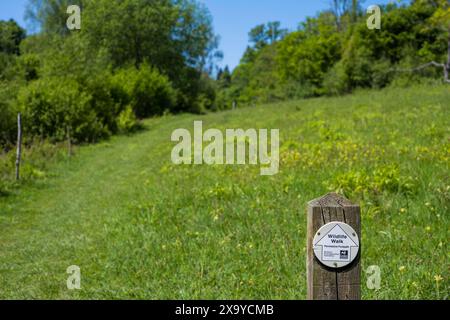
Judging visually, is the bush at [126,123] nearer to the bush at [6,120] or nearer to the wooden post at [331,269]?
the bush at [6,120]

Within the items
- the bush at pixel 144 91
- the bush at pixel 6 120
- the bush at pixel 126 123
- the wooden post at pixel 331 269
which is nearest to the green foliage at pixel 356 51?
the bush at pixel 144 91

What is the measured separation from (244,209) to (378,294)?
296 centimetres

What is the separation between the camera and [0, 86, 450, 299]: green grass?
4414 mm

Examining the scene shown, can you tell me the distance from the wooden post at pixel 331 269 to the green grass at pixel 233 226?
1764 mm

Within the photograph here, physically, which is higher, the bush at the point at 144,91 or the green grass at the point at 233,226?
the bush at the point at 144,91

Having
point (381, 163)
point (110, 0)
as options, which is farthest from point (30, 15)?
point (381, 163)

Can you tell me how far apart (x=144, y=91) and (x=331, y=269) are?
118 feet

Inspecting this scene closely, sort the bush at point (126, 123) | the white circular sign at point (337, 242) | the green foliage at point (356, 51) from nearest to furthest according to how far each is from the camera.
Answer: the white circular sign at point (337, 242), the bush at point (126, 123), the green foliage at point (356, 51)

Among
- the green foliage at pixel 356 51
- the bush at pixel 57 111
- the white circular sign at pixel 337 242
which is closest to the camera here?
the white circular sign at pixel 337 242

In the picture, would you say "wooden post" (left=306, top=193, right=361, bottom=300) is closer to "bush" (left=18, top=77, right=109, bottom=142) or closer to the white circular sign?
the white circular sign

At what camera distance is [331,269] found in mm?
2242

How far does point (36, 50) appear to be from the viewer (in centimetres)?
4534

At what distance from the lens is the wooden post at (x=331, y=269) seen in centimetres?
222

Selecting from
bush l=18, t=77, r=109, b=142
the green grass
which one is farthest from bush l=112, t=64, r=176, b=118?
the green grass
